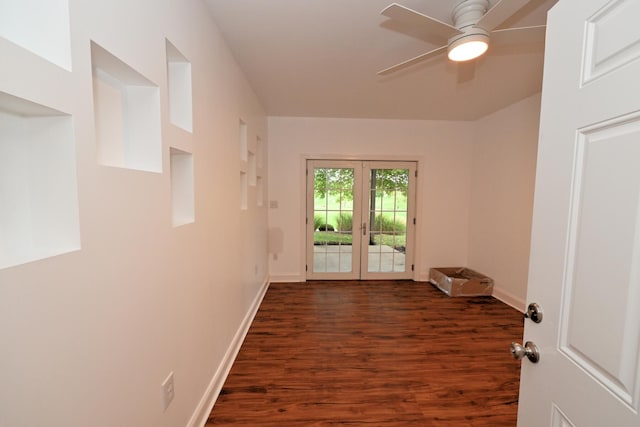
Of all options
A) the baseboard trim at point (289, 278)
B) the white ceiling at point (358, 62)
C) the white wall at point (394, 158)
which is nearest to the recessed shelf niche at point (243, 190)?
the white ceiling at point (358, 62)

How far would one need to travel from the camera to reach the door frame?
4.13 metres

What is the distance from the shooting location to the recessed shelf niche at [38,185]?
2.23 ft

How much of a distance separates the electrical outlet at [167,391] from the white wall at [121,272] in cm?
4

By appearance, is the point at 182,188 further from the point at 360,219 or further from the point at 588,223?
the point at 360,219

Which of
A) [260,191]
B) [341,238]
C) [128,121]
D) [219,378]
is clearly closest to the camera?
[128,121]

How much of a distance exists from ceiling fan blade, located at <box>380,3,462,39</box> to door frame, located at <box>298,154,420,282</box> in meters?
2.59

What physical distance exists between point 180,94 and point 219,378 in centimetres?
186

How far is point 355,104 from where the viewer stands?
11.2 ft

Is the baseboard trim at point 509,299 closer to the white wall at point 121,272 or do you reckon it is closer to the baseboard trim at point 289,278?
the baseboard trim at point 289,278

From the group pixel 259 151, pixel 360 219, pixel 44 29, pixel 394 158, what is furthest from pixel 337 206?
pixel 44 29

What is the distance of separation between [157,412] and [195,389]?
0.41 m

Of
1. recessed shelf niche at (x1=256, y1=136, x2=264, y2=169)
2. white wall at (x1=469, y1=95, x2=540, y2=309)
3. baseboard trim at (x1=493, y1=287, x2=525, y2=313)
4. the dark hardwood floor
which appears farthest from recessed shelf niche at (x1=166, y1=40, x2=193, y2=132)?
baseboard trim at (x1=493, y1=287, x2=525, y2=313)

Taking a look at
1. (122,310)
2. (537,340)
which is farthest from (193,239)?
(537,340)

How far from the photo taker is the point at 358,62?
232cm
